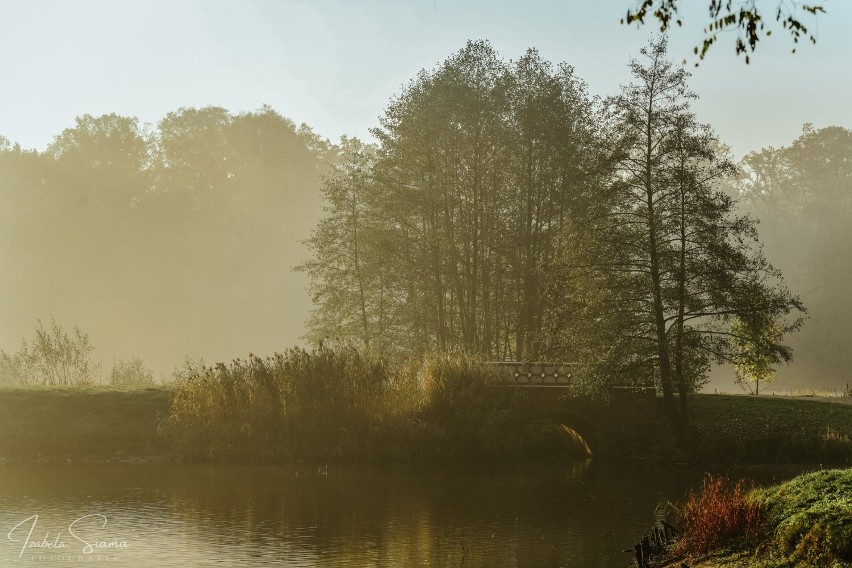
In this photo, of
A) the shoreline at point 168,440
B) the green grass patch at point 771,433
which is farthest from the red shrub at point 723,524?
the shoreline at point 168,440

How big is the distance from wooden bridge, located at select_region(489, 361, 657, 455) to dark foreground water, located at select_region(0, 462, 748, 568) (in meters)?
3.20

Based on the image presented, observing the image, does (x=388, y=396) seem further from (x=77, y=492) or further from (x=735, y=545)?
(x=735, y=545)

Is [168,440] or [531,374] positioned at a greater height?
[531,374]

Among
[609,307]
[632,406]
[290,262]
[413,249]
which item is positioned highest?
[290,262]

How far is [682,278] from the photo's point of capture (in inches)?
1288

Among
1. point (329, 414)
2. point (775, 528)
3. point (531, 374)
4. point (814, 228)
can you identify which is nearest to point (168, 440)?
point (329, 414)

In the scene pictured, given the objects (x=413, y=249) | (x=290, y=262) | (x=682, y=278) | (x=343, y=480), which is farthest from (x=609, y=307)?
(x=290, y=262)

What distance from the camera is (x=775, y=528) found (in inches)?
552

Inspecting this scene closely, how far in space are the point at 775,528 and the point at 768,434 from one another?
19038mm

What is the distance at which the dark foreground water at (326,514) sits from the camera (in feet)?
58.0

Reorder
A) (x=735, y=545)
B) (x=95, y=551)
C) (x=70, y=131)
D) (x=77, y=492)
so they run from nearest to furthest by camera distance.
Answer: (x=735, y=545)
(x=95, y=551)
(x=77, y=492)
(x=70, y=131)

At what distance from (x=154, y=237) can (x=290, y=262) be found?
589 inches

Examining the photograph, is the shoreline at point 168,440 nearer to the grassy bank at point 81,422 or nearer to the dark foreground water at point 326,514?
the grassy bank at point 81,422

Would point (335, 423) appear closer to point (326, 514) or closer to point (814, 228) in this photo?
point (326, 514)
